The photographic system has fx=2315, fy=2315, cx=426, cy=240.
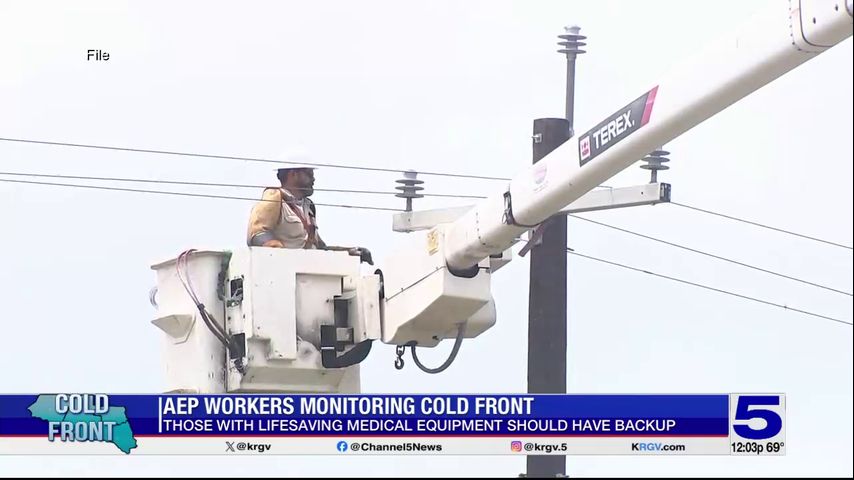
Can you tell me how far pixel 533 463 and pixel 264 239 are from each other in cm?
253

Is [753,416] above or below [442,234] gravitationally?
below

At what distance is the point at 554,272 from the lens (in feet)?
56.1

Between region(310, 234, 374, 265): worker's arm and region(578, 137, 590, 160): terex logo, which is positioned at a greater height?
region(578, 137, 590, 160): terex logo

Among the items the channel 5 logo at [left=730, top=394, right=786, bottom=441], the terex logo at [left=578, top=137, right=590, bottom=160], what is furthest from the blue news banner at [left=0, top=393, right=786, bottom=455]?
the terex logo at [left=578, top=137, right=590, bottom=160]

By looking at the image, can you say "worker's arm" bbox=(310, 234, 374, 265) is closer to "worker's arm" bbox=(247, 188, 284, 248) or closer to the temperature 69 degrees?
"worker's arm" bbox=(247, 188, 284, 248)

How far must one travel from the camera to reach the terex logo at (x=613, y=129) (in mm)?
13953

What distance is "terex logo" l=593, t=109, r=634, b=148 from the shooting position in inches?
549

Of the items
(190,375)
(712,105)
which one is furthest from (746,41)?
(190,375)

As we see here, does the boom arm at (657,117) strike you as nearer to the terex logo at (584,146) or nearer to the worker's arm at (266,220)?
the terex logo at (584,146)

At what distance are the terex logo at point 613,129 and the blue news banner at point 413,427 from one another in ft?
6.95

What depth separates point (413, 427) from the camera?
50.6 ft

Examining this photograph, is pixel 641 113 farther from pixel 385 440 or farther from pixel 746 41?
pixel 385 440

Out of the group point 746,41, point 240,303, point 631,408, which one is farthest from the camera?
point 240,303

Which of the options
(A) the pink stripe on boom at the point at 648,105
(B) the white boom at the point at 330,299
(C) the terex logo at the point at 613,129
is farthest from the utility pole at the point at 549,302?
(A) the pink stripe on boom at the point at 648,105
